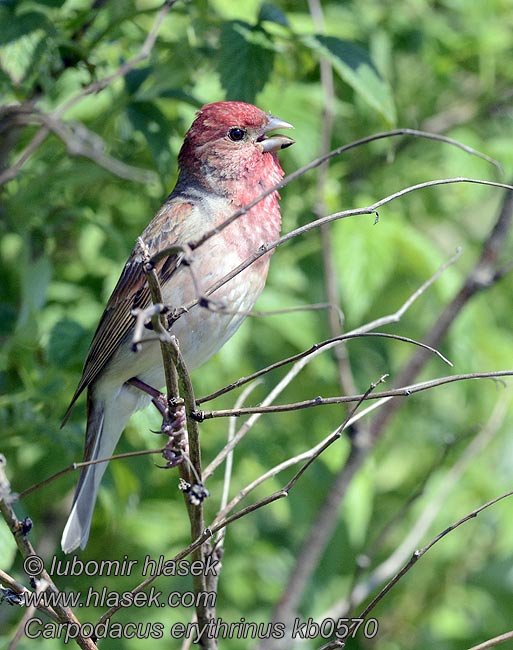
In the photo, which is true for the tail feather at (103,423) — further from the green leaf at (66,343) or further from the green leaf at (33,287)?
the green leaf at (33,287)

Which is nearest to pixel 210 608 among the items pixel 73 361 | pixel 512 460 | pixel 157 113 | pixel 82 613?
pixel 73 361

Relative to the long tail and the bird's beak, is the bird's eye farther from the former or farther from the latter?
the long tail

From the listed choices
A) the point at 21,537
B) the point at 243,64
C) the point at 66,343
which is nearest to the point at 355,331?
the point at 21,537

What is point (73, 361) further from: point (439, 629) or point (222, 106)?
point (439, 629)

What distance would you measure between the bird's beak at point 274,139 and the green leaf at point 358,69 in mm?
331

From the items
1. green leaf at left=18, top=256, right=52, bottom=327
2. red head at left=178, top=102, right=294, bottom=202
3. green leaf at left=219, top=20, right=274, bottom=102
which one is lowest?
green leaf at left=18, top=256, right=52, bottom=327

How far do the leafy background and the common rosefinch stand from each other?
0.32 feet

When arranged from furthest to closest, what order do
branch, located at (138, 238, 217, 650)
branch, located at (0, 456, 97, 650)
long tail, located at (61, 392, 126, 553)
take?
long tail, located at (61, 392, 126, 553) < branch, located at (138, 238, 217, 650) < branch, located at (0, 456, 97, 650)

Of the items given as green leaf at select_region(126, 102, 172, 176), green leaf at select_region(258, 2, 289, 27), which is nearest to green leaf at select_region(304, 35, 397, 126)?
green leaf at select_region(258, 2, 289, 27)

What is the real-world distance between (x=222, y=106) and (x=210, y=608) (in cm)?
211

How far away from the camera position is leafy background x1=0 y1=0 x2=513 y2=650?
372 cm

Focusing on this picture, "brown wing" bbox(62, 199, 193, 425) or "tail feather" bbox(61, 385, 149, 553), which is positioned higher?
"brown wing" bbox(62, 199, 193, 425)

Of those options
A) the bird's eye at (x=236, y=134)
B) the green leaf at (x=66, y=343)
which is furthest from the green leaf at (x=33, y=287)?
the bird's eye at (x=236, y=134)

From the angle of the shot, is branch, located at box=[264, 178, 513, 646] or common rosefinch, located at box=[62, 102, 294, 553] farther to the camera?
branch, located at box=[264, 178, 513, 646]
